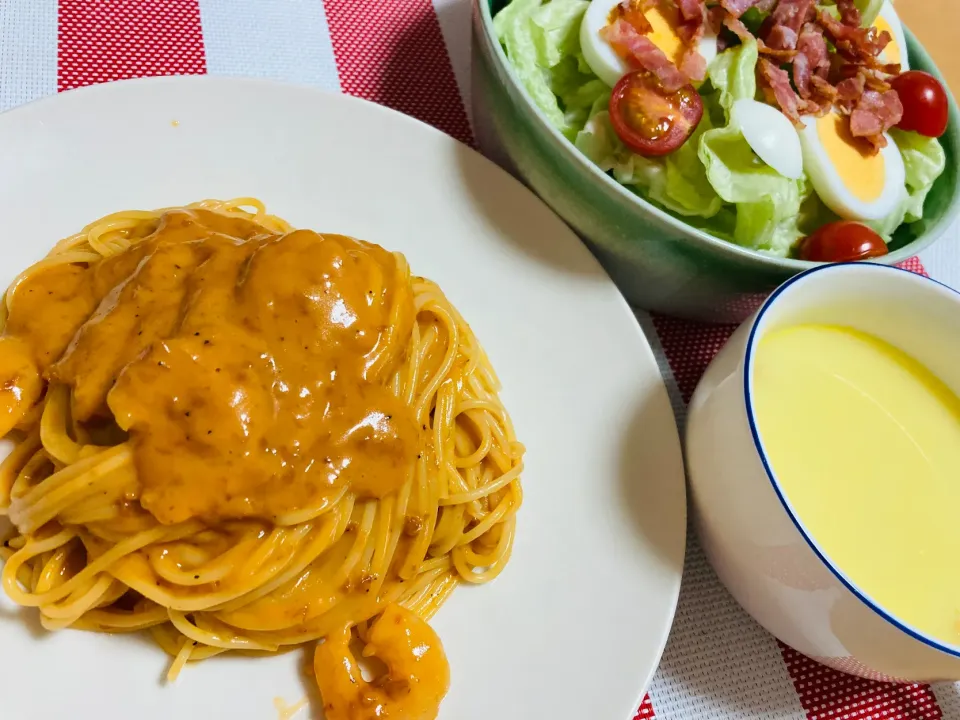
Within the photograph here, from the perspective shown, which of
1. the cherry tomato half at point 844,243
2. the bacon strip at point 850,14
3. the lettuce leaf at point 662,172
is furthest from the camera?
the bacon strip at point 850,14

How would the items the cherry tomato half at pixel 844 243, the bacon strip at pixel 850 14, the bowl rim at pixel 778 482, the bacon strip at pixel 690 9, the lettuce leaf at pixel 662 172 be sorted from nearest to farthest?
the bowl rim at pixel 778 482 → the cherry tomato half at pixel 844 243 → the lettuce leaf at pixel 662 172 → the bacon strip at pixel 690 9 → the bacon strip at pixel 850 14

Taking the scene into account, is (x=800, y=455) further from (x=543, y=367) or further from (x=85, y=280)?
(x=85, y=280)

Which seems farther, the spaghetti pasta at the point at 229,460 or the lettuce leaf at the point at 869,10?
the lettuce leaf at the point at 869,10

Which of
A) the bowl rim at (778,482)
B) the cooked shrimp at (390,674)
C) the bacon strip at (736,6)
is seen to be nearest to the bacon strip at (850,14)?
the bacon strip at (736,6)

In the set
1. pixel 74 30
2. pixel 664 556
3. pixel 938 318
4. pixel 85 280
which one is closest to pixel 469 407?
pixel 664 556

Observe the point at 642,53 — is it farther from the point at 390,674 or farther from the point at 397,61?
the point at 390,674

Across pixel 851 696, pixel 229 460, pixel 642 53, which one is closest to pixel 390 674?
pixel 229 460

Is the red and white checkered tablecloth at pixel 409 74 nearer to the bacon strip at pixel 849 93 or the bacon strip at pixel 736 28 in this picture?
the bacon strip at pixel 849 93

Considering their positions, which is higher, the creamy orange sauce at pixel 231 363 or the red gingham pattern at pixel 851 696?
the creamy orange sauce at pixel 231 363
